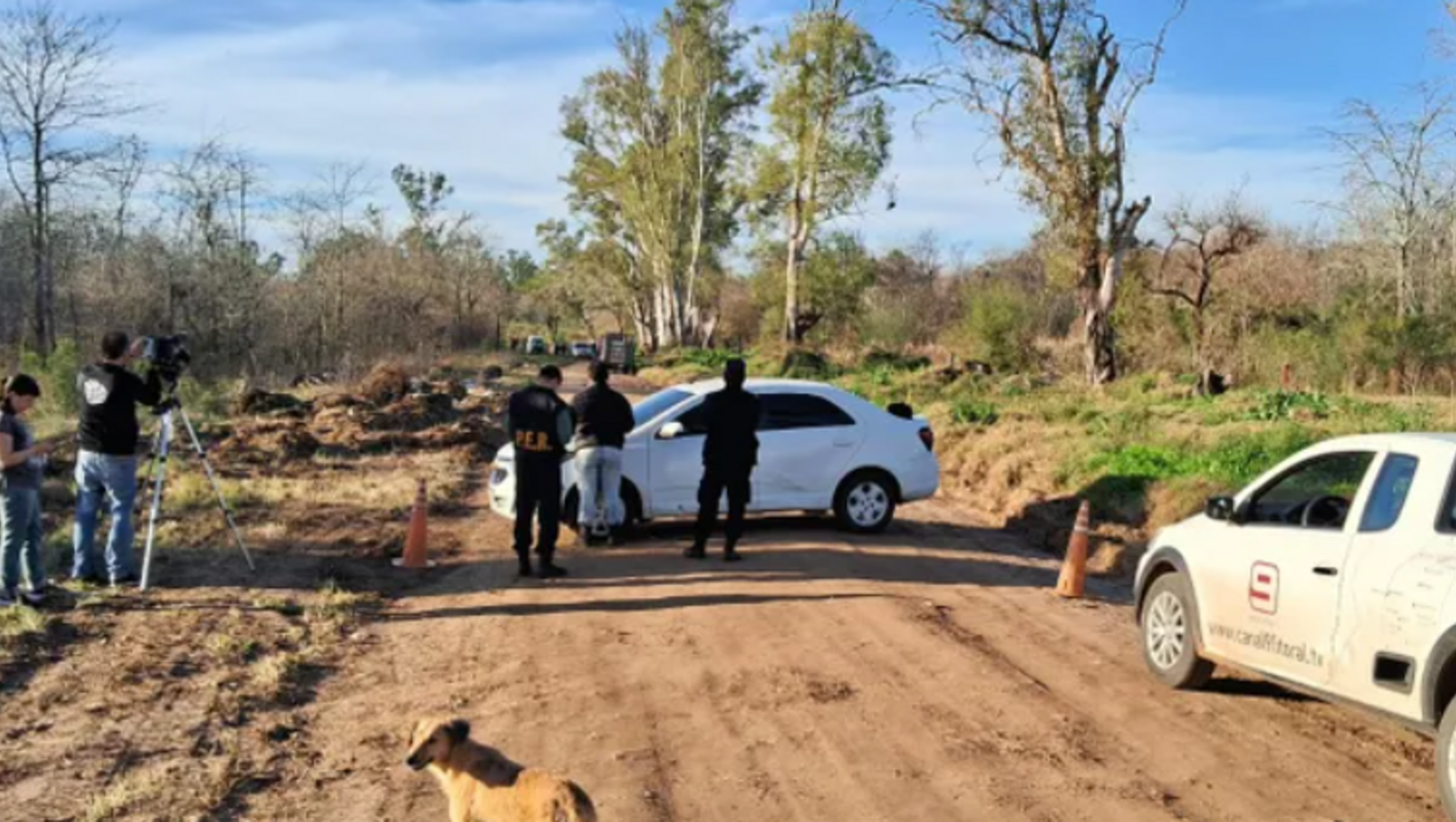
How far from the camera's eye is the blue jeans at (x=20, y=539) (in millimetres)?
8148

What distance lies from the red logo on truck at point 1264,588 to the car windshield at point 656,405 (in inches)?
264

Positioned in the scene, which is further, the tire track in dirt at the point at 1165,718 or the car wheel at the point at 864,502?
the car wheel at the point at 864,502

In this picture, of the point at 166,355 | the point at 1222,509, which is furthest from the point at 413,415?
the point at 1222,509

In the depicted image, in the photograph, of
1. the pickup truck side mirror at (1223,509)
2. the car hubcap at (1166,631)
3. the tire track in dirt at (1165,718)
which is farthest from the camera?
the car hubcap at (1166,631)

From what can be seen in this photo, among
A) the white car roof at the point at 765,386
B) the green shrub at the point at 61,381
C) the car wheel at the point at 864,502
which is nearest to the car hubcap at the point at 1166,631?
the car wheel at the point at 864,502

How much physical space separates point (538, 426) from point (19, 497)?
3834 mm

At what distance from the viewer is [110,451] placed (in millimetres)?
8812

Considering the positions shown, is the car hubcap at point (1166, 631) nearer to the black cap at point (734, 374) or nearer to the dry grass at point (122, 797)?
the black cap at point (734, 374)

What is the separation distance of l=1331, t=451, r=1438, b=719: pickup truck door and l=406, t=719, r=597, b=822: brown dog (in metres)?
3.74

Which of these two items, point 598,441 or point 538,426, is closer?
point 538,426

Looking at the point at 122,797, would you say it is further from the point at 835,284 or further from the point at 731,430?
the point at 835,284

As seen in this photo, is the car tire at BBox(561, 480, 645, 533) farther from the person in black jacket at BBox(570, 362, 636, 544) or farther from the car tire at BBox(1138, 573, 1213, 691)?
the car tire at BBox(1138, 573, 1213, 691)

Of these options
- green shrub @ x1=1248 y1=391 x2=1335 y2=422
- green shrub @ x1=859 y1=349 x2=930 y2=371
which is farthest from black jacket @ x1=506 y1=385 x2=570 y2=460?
green shrub @ x1=859 y1=349 x2=930 y2=371

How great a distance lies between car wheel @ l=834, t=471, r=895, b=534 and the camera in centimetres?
1250
